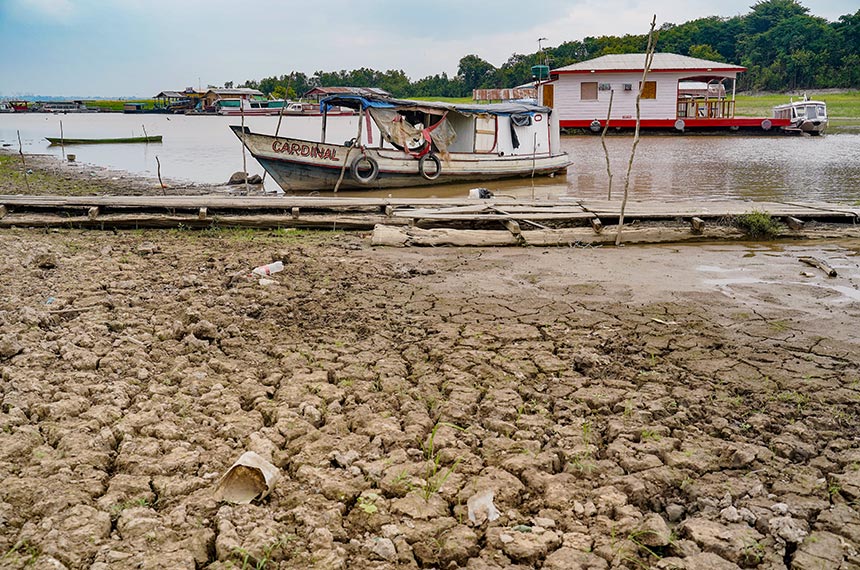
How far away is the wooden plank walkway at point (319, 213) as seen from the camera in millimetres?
8922

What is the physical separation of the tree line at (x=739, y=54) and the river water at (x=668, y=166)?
16624 millimetres

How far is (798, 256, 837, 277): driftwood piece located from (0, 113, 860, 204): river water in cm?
644

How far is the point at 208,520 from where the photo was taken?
2730 mm

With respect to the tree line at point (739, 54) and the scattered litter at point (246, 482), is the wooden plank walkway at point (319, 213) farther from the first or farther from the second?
the tree line at point (739, 54)

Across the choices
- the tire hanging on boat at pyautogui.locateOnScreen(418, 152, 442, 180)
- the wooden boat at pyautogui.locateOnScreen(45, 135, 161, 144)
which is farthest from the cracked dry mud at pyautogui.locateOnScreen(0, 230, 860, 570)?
the wooden boat at pyautogui.locateOnScreen(45, 135, 161, 144)

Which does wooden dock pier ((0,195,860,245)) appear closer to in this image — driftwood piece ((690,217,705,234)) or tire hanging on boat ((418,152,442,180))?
driftwood piece ((690,217,705,234))

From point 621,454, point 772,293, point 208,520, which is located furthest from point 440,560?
point 772,293

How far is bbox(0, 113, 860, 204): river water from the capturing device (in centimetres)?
1548

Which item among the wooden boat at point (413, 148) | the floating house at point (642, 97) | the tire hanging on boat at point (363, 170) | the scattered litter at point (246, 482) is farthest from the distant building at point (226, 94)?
the scattered litter at point (246, 482)

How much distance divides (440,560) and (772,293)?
5.08 m

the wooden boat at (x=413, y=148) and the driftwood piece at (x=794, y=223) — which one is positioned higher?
the wooden boat at (x=413, y=148)

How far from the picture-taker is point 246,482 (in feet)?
9.61

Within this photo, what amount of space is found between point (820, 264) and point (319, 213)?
20.6 ft

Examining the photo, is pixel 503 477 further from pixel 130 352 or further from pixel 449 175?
pixel 449 175
